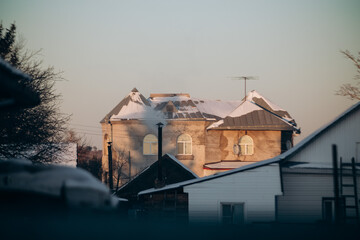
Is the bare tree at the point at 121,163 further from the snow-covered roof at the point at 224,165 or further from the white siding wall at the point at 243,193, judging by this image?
the white siding wall at the point at 243,193

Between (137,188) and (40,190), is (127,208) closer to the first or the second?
(137,188)

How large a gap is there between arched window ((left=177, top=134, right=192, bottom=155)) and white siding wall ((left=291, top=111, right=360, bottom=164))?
31.7 meters

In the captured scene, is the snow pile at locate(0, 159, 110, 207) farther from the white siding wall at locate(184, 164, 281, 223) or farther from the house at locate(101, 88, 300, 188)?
the house at locate(101, 88, 300, 188)

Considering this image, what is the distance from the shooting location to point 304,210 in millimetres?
23594

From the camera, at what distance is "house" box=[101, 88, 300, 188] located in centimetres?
5459

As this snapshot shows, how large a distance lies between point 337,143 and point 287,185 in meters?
2.64

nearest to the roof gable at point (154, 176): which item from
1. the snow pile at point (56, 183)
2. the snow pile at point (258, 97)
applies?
the snow pile at point (258, 97)

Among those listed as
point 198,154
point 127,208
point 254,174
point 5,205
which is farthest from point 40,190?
point 198,154

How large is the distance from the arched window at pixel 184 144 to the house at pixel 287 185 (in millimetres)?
31111

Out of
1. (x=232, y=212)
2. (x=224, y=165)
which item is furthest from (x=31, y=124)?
(x=224, y=165)

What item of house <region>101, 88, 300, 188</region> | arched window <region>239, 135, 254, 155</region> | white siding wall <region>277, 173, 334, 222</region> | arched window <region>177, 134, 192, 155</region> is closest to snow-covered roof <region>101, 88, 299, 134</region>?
house <region>101, 88, 300, 188</region>

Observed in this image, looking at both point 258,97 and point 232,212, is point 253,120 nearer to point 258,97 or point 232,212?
point 258,97

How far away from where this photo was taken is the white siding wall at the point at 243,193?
2336 cm

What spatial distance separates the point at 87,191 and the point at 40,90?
82.2ft
